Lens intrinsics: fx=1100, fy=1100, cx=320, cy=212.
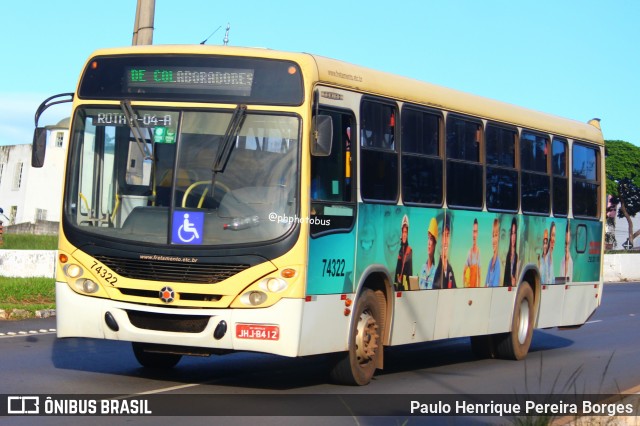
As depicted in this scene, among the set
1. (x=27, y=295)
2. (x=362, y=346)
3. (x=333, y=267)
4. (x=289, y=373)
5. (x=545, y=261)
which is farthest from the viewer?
(x=27, y=295)

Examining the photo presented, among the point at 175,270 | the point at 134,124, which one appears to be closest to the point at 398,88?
the point at 134,124

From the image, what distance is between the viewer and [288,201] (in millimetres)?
10164

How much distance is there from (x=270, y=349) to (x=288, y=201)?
1.37 meters

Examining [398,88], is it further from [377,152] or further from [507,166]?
[507,166]

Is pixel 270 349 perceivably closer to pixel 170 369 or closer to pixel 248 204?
pixel 248 204

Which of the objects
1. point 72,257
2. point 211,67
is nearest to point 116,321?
point 72,257

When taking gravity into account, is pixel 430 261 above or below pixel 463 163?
below

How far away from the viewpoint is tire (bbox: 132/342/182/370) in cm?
1183

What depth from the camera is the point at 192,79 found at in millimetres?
10492

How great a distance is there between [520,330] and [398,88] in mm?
5022

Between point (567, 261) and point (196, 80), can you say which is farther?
point (567, 261)

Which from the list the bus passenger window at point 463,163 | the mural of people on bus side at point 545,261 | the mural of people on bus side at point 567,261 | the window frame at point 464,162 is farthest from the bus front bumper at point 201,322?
the mural of people on bus side at point 567,261

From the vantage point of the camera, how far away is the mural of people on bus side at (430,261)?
41.4 ft

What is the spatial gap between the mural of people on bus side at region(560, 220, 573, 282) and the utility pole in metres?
7.08
